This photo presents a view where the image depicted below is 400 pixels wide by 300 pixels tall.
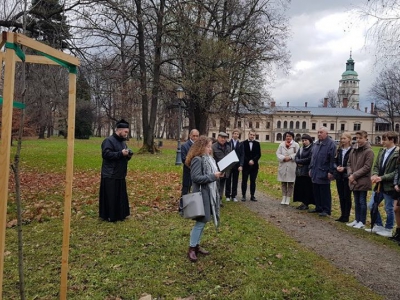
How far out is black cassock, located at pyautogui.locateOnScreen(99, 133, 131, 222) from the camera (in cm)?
686

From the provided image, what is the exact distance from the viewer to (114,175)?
6.92 m

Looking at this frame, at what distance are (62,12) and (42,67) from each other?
7.26 ft

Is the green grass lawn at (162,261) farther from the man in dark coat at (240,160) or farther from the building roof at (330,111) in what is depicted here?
the building roof at (330,111)

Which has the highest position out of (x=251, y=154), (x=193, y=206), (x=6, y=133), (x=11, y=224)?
(x=6, y=133)

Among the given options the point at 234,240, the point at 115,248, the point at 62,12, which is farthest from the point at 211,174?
the point at 62,12

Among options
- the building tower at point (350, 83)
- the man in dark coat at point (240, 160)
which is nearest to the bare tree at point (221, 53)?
the man in dark coat at point (240, 160)

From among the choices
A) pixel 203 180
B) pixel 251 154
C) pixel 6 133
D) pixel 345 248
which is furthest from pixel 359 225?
pixel 6 133

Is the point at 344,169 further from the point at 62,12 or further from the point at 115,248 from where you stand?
the point at 62,12

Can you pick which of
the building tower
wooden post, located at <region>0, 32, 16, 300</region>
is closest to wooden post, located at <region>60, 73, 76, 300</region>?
wooden post, located at <region>0, 32, 16, 300</region>

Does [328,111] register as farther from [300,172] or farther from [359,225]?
[359,225]

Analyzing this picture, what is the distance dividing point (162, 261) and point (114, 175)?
8.30ft

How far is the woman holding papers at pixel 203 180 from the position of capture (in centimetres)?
490

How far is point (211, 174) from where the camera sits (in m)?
4.90

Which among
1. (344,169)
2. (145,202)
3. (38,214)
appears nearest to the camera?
(38,214)
